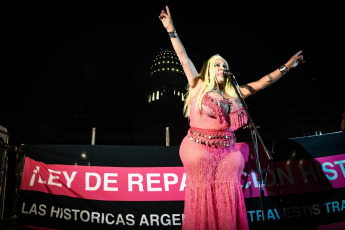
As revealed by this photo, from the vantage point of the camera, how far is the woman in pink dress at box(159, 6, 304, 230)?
2.38 m

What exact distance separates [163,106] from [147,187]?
119 ft

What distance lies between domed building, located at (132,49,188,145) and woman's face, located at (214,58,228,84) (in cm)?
2571

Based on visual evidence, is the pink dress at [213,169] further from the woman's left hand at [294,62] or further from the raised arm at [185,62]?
the woman's left hand at [294,62]

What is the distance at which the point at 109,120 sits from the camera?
36219 millimetres

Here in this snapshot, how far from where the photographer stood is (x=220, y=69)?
2.80 meters

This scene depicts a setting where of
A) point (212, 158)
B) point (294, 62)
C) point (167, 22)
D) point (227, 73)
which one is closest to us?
point (212, 158)

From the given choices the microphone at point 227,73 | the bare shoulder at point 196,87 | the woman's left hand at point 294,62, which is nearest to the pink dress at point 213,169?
the bare shoulder at point 196,87

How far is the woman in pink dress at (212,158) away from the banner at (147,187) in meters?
1.32

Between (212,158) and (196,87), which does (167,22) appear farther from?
(212,158)

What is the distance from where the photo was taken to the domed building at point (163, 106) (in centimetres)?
3108

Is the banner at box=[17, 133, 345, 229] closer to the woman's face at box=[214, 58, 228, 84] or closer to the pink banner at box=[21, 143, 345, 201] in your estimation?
the pink banner at box=[21, 143, 345, 201]

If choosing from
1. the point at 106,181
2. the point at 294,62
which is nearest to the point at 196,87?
the point at 294,62

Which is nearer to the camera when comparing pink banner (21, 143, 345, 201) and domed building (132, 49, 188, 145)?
pink banner (21, 143, 345, 201)

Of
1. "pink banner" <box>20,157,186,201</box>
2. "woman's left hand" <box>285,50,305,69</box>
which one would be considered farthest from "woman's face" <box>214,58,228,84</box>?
"pink banner" <box>20,157,186,201</box>
